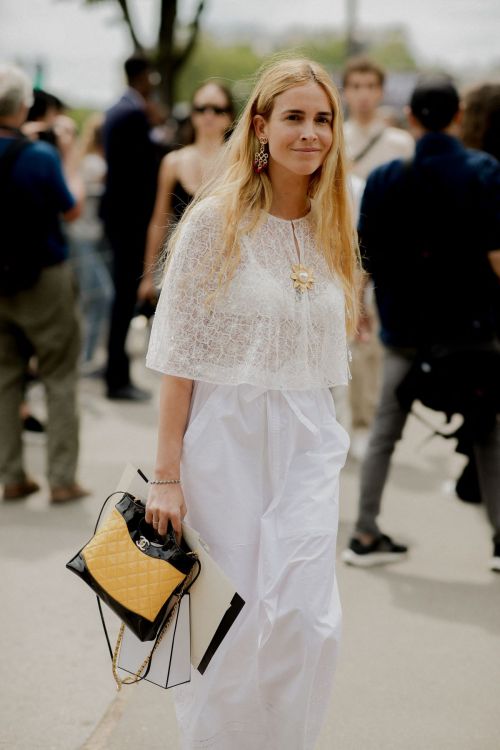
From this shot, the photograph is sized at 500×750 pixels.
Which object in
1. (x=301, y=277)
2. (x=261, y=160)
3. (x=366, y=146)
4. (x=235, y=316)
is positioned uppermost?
(x=366, y=146)

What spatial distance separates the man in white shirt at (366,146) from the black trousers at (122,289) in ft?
7.17

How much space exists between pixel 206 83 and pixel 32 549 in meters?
3.04

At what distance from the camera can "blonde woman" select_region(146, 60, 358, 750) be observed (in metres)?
2.64

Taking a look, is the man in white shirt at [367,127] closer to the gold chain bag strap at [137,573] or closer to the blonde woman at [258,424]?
the blonde woman at [258,424]

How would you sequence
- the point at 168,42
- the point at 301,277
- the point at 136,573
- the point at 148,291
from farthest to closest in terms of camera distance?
the point at 168,42, the point at 148,291, the point at 301,277, the point at 136,573

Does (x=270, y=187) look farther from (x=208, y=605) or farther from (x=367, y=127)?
(x=367, y=127)

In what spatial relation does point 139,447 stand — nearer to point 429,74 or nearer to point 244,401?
point 429,74

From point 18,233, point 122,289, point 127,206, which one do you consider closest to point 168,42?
point 127,206

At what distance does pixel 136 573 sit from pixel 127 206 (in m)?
5.81

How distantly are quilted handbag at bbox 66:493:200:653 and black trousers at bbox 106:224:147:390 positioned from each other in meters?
5.47

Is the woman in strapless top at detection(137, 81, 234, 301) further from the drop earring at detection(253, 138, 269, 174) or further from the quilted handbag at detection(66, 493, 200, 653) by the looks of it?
the quilted handbag at detection(66, 493, 200, 653)

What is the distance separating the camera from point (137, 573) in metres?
2.55

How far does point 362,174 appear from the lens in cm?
640

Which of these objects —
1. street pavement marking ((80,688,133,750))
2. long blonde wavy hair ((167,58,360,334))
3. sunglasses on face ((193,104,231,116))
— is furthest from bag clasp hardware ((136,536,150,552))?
sunglasses on face ((193,104,231,116))
